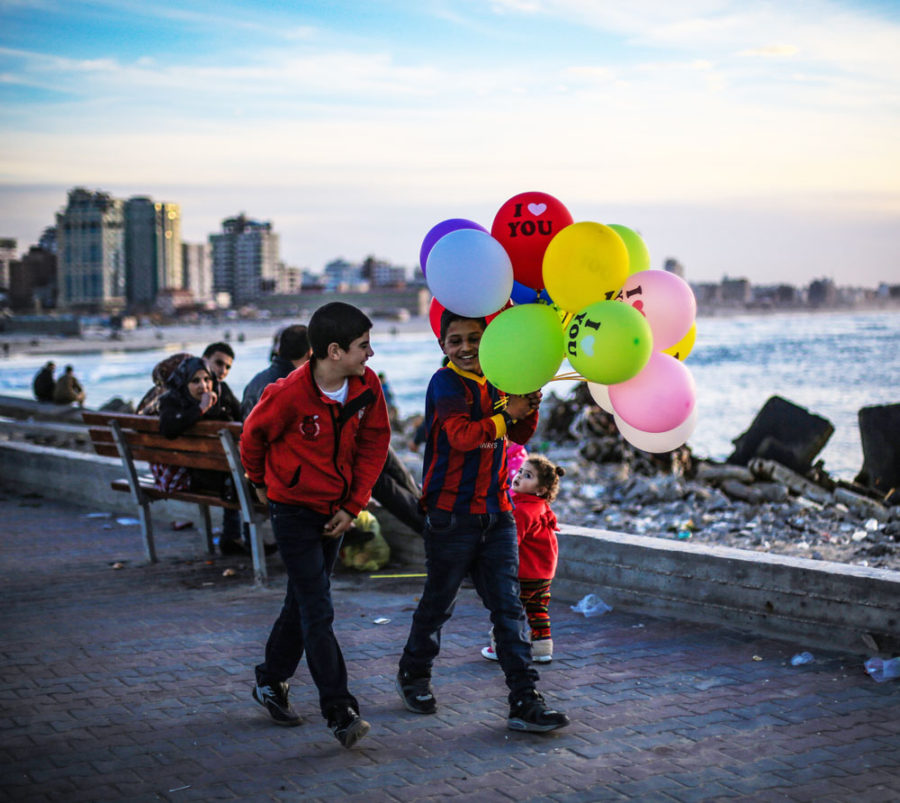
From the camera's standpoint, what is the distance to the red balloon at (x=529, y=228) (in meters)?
4.16

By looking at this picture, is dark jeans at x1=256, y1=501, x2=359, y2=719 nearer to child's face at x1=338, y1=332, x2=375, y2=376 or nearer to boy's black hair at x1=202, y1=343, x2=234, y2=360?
child's face at x1=338, y1=332, x2=375, y2=376

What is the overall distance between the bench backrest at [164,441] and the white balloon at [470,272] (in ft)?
8.50

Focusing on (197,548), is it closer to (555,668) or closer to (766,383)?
(555,668)

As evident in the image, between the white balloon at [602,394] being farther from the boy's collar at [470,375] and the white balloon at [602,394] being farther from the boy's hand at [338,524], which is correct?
the boy's hand at [338,524]

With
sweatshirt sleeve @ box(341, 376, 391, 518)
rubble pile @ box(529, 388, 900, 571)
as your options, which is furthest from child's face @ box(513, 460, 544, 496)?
rubble pile @ box(529, 388, 900, 571)

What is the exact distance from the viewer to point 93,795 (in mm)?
3449

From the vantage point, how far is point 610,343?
12.2ft

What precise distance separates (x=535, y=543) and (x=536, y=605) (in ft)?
1.01

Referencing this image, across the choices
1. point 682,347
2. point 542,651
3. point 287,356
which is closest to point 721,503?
point 287,356

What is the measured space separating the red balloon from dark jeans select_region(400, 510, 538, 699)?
3.44 ft

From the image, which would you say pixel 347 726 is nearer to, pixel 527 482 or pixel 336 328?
pixel 336 328

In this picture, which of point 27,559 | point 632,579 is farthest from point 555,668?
point 27,559

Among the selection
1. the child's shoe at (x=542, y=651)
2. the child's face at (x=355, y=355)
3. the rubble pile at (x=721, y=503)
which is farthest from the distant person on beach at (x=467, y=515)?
the rubble pile at (x=721, y=503)

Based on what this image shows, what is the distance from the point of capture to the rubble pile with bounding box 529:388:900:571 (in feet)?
27.6
